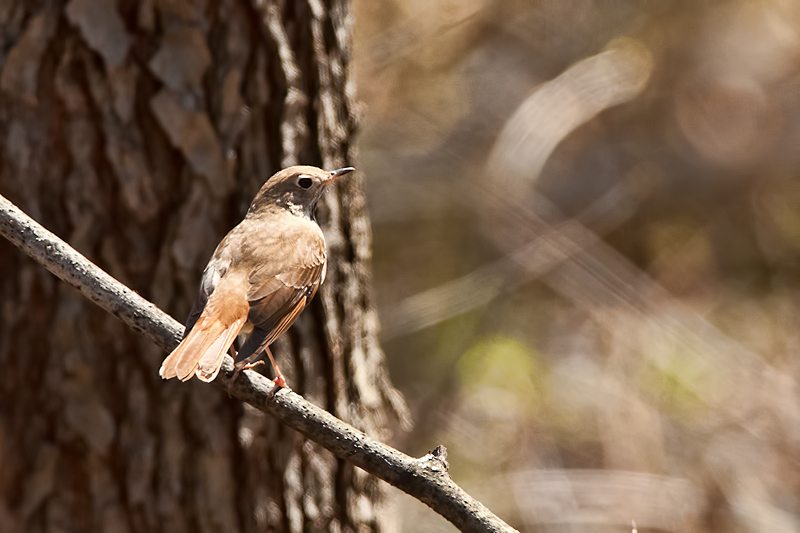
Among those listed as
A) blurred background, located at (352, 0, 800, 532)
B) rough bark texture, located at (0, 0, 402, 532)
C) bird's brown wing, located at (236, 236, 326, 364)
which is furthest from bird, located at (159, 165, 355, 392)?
blurred background, located at (352, 0, 800, 532)

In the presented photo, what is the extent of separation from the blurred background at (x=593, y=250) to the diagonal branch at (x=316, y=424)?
4103 millimetres

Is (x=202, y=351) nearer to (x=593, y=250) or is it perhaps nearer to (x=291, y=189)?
(x=291, y=189)

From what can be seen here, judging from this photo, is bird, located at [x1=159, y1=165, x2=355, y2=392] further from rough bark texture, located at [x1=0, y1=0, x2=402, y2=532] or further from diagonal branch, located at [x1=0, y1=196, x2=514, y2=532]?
rough bark texture, located at [x1=0, y1=0, x2=402, y2=532]

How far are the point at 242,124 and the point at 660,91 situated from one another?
17.3ft

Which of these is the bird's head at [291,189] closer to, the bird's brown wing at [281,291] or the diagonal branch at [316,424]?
the bird's brown wing at [281,291]

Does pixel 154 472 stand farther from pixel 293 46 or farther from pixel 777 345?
pixel 777 345

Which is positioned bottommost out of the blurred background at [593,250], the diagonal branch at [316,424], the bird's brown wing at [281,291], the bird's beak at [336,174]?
the diagonal branch at [316,424]

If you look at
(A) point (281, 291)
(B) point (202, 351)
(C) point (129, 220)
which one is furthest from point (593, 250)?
(B) point (202, 351)

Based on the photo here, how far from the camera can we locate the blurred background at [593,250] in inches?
233

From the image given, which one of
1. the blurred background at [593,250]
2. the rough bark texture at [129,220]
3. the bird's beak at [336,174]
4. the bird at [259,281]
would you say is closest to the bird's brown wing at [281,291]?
the bird at [259,281]

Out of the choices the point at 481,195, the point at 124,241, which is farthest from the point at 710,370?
the point at 124,241

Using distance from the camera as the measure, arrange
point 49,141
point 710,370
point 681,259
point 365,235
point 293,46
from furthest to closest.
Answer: point 681,259
point 710,370
point 365,235
point 293,46
point 49,141

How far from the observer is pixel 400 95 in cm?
711

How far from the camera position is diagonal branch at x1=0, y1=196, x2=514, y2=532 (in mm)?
1699
